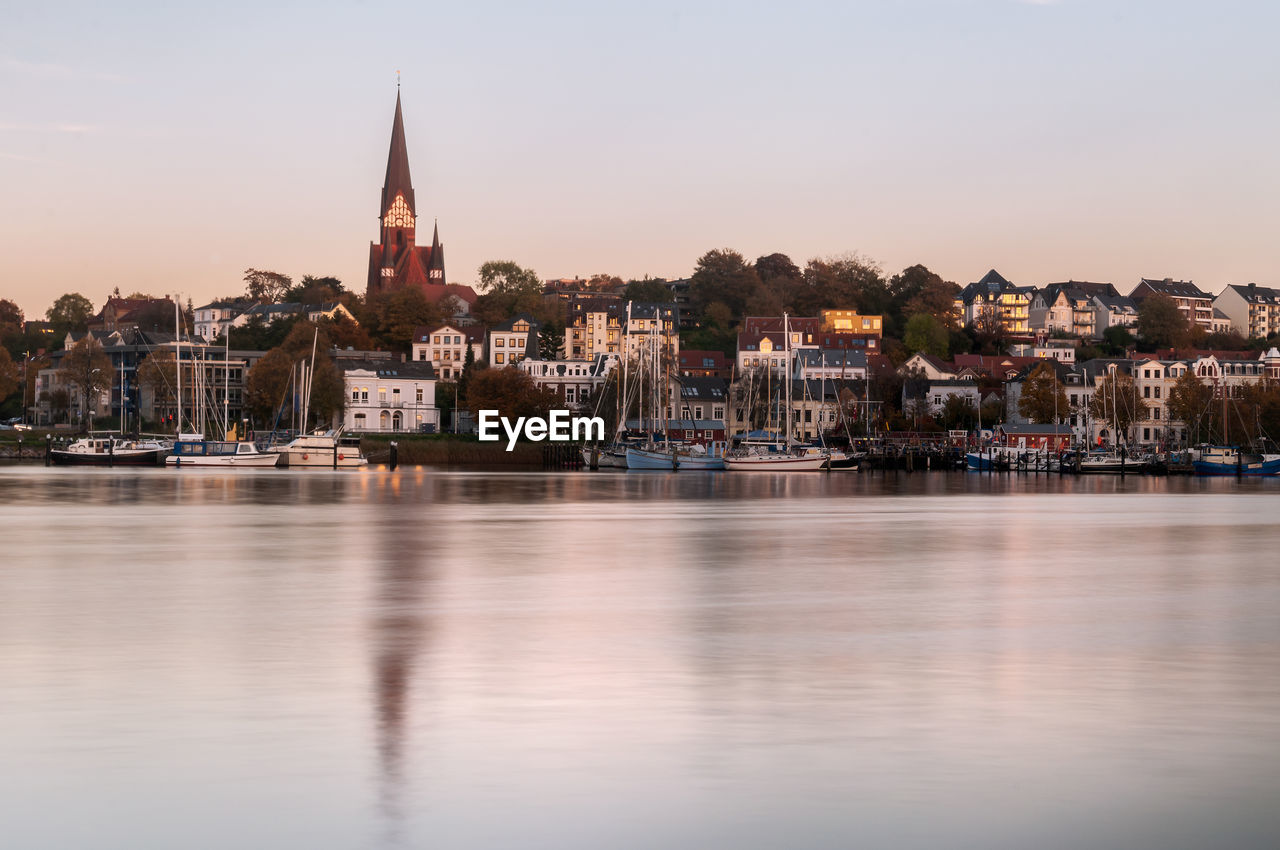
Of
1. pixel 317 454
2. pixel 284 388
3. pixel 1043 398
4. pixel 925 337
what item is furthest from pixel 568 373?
pixel 317 454

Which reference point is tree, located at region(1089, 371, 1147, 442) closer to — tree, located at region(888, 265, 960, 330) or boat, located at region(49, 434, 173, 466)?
tree, located at region(888, 265, 960, 330)

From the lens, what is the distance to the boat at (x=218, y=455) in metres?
93.5

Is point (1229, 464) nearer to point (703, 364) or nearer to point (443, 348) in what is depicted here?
point (703, 364)

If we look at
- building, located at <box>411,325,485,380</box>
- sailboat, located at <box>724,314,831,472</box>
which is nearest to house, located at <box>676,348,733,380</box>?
building, located at <box>411,325,485,380</box>

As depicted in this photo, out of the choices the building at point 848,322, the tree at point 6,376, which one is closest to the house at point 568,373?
the building at point 848,322

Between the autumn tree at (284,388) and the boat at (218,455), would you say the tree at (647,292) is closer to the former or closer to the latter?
the autumn tree at (284,388)

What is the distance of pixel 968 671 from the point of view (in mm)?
15570

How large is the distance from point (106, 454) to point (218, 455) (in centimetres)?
867

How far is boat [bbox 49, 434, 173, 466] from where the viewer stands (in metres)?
97.1

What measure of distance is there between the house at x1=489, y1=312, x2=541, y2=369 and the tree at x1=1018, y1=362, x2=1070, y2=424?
5571 cm

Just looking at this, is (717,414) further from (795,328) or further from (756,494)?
(756,494)

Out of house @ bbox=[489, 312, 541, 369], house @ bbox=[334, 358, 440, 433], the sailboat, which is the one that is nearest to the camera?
the sailboat

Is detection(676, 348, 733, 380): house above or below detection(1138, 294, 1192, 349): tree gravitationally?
below

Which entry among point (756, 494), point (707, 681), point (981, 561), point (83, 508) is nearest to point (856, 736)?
point (707, 681)
